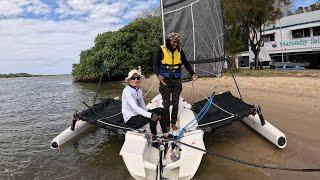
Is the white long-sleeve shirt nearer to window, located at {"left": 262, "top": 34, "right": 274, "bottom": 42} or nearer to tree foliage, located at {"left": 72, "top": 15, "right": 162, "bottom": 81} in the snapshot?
tree foliage, located at {"left": 72, "top": 15, "right": 162, "bottom": 81}

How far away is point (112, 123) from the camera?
24.6ft

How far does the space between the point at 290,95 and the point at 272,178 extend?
25.8 feet

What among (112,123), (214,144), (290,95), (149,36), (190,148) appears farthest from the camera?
(149,36)

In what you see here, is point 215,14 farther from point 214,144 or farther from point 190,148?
point 190,148

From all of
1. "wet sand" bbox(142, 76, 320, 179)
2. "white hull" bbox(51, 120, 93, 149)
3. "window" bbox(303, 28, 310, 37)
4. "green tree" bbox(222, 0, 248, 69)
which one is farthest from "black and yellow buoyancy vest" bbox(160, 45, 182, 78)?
"window" bbox(303, 28, 310, 37)

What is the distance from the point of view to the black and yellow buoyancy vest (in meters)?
7.40

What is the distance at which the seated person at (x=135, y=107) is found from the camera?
661 cm

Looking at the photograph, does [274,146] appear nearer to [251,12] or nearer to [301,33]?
[251,12]

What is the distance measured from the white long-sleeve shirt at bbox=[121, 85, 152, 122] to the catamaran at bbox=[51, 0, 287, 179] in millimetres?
309

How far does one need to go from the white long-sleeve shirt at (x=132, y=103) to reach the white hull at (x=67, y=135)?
6.79 feet

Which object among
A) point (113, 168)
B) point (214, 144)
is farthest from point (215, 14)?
point (113, 168)

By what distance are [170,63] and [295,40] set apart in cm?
2466

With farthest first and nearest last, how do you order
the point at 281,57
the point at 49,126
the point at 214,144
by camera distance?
the point at 281,57
the point at 49,126
the point at 214,144

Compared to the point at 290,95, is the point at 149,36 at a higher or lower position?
higher
